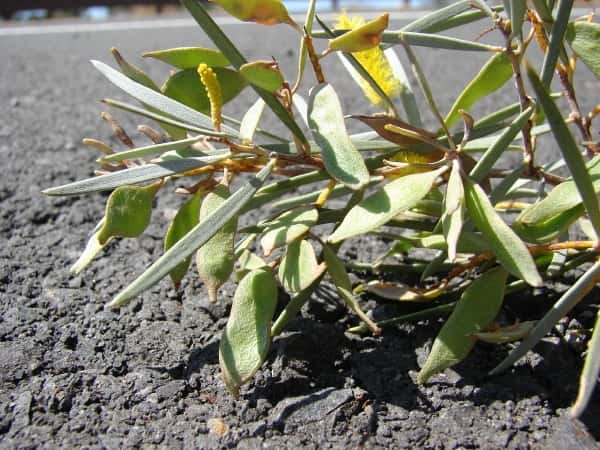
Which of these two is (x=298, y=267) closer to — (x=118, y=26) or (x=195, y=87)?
(x=195, y=87)

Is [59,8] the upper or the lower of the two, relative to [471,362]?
lower

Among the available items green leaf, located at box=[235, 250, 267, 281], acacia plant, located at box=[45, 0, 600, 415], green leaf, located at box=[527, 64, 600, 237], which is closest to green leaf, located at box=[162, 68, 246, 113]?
acacia plant, located at box=[45, 0, 600, 415]

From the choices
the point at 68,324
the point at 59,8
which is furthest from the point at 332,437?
the point at 59,8

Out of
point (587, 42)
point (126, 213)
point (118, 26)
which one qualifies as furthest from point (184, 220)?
point (118, 26)

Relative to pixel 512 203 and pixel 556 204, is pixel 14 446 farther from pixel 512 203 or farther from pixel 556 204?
pixel 512 203

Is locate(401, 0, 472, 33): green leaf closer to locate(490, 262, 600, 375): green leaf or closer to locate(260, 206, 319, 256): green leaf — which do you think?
locate(260, 206, 319, 256): green leaf

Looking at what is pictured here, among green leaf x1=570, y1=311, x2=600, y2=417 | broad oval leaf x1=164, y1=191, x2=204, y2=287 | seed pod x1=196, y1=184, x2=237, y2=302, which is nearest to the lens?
green leaf x1=570, y1=311, x2=600, y2=417
